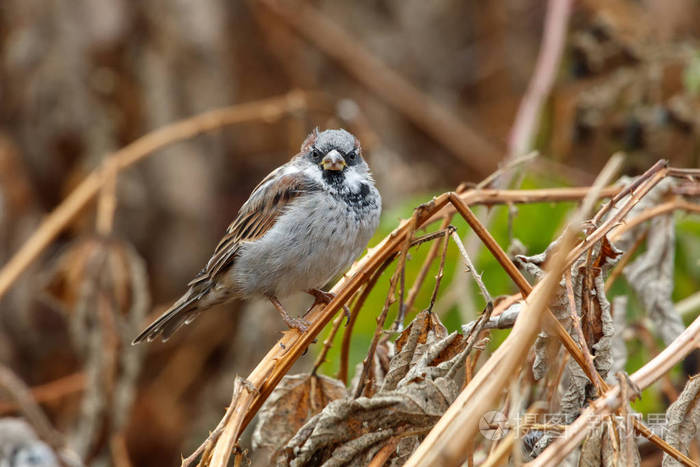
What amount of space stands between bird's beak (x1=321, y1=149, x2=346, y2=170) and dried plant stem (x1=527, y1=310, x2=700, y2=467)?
1.63 metres

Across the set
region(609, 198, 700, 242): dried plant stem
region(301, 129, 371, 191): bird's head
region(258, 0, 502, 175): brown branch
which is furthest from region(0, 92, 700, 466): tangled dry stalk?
region(258, 0, 502, 175): brown branch

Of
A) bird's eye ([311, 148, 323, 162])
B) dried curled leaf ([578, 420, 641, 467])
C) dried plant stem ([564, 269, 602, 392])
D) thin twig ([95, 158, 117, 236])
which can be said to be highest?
thin twig ([95, 158, 117, 236])

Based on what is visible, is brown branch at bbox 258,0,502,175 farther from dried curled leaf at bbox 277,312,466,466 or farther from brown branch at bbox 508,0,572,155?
dried curled leaf at bbox 277,312,466,466

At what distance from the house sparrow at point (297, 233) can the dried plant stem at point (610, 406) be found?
1.37 m

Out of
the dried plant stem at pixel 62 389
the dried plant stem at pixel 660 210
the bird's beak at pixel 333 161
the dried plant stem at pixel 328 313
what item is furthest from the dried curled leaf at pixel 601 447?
the dried plant stem at pixel 62 389

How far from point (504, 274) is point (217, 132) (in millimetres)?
3384

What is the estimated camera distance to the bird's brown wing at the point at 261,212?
3.19 metres

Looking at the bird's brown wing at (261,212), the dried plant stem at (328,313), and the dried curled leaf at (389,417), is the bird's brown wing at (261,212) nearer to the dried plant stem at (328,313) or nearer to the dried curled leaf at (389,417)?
the dried plant stem at (328,313)

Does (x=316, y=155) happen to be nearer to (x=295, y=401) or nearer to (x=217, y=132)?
(x=295, y=401)

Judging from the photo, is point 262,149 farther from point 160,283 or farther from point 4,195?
point 4,195

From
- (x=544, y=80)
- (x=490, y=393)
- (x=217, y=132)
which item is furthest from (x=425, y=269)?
(x=217, y=132)

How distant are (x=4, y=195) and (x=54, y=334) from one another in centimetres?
117

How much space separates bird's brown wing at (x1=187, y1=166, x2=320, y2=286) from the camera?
319cm

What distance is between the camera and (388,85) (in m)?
6.85
